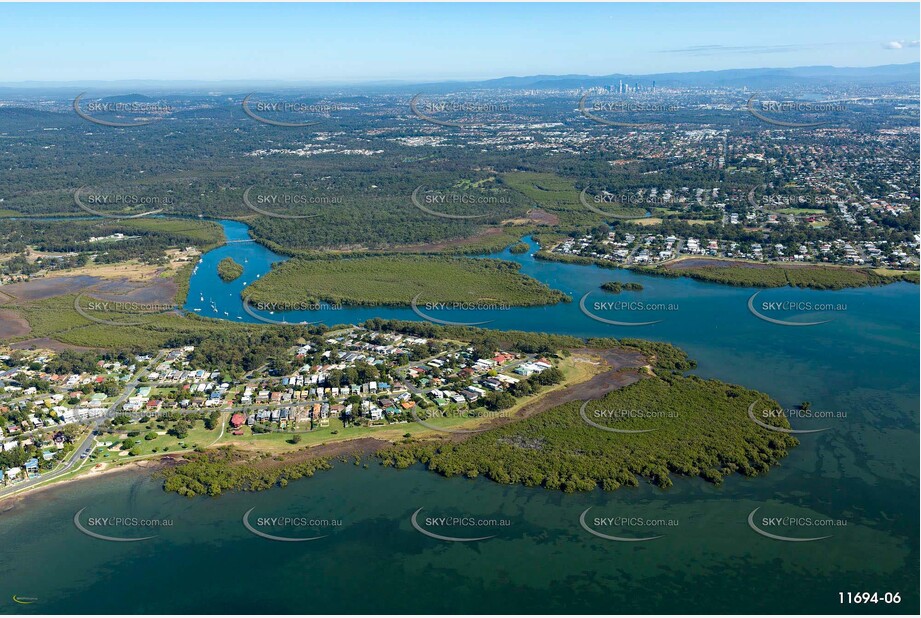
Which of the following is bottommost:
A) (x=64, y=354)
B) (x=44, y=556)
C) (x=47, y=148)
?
(x=44, y=556)

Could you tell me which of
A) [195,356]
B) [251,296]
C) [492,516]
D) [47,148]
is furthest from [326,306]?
[47,148]

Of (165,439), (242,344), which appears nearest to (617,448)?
(165,439)

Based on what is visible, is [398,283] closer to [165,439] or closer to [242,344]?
[242,344]

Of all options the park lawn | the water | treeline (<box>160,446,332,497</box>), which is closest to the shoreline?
the water

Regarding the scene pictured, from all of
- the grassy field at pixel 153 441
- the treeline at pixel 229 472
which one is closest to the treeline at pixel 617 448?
the treeline at pixel 229 472

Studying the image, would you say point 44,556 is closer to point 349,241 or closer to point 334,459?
point 334,459

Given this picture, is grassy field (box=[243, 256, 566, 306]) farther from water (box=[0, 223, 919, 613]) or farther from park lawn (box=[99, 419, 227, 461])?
water (box=[0, 223, 919, 613])
